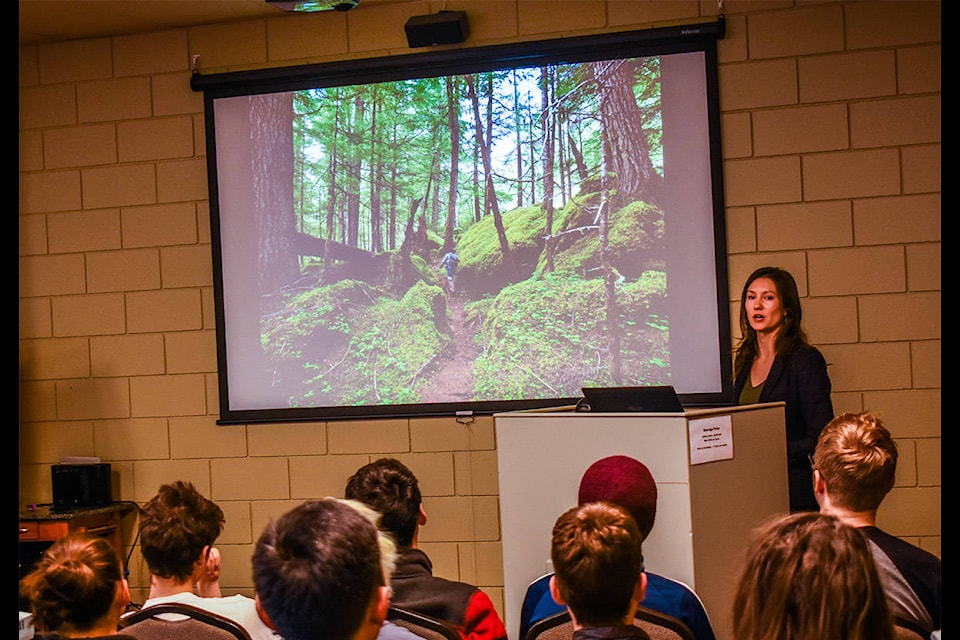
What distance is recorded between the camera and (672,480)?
2.38 meters

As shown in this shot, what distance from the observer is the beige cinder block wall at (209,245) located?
13.2 ft

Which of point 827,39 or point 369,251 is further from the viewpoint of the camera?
point 369,251

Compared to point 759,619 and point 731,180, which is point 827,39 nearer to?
point 731,180

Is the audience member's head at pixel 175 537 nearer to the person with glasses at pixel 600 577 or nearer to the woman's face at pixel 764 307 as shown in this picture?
the person with glasses at pixel 600 577

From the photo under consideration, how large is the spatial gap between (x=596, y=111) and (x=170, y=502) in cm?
269

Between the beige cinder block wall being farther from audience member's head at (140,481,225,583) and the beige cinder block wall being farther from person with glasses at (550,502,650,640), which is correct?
person with glasses at (550,502,650,640)

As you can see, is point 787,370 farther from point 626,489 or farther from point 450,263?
point 450,263

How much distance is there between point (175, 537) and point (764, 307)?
7.31ft

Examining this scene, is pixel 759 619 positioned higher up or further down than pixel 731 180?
further down

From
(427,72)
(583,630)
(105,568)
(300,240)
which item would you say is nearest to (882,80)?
(427,72)

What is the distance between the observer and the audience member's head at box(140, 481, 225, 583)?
Answer: 2.29 meters

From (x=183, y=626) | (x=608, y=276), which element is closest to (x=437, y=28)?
(x=608, y=276)

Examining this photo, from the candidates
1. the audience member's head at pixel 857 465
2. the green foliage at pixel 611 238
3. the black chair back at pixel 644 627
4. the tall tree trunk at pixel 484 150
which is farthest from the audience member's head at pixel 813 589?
the tall tree trunk at pixel 484 150

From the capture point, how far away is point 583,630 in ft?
5.17
